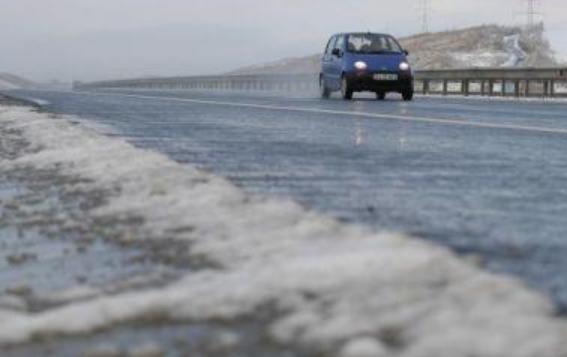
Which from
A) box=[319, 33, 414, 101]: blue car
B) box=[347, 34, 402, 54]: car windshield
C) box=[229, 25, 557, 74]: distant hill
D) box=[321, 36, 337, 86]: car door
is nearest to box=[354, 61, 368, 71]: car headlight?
box=[319, 33, 414, 101]: blue car

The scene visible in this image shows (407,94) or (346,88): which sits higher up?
(346,88)

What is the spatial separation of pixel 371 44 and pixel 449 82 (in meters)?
19.5

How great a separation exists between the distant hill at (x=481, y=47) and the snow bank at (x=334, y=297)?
227 feet

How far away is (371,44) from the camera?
26.1 m

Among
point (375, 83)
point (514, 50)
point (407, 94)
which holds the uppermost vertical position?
point (514, 50)

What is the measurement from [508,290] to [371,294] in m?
0.32

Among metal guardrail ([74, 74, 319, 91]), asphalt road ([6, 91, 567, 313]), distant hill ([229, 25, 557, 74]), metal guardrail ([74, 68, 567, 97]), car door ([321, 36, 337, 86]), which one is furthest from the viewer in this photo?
distant hill ([229, 25, 557, 74])

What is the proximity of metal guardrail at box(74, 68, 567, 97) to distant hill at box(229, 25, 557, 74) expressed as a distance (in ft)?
34.3

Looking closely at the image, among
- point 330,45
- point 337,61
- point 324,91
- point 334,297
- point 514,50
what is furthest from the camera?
point 514,50

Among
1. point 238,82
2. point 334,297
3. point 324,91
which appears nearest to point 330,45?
point 324,91

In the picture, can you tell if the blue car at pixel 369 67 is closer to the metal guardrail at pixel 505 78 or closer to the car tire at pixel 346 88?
the car tire at pixel 346 88

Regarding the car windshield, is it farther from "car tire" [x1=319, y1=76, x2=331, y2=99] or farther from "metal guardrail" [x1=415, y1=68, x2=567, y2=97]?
"metal guardrail" [x1=415, y1=68, x2=567, y2=97]

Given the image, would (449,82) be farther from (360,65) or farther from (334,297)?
(334,297)

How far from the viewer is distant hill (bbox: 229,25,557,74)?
7699 cm
